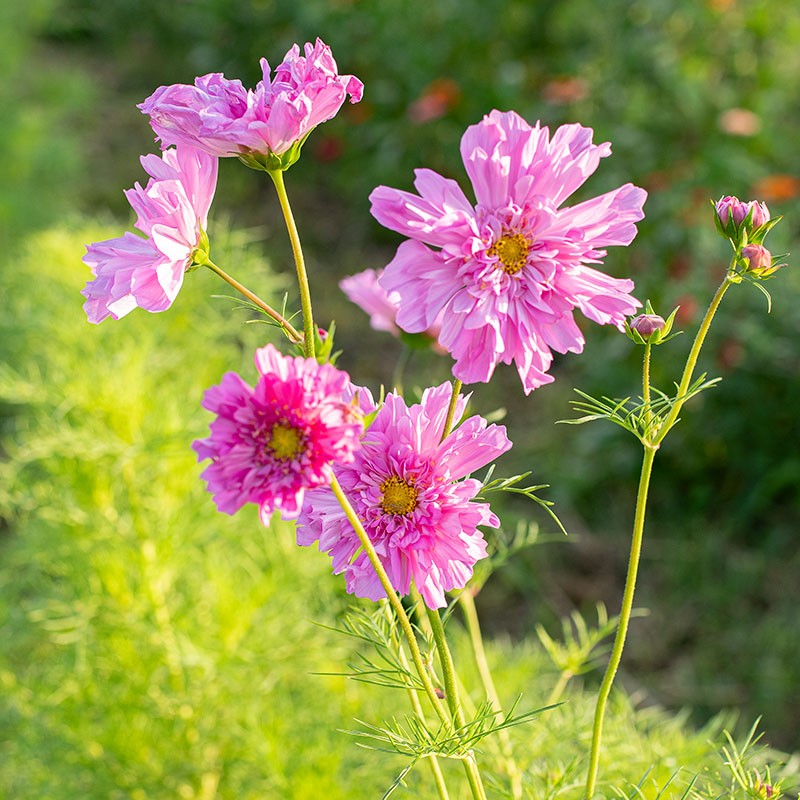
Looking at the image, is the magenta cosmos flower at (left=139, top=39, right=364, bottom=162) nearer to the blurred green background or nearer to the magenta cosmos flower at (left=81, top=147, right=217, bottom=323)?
the magenta cosmos flower at (left=81, top=147, right=217, bottom=323)

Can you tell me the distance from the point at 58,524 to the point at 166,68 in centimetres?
265

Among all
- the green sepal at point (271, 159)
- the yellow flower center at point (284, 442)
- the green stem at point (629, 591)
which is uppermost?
the green sepal at point (271, 159)

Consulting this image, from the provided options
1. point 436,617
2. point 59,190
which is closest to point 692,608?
point 436,617

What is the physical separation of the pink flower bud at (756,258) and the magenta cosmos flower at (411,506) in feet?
0.48

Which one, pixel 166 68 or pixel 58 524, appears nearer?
pixel 58 524

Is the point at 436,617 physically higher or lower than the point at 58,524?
higher

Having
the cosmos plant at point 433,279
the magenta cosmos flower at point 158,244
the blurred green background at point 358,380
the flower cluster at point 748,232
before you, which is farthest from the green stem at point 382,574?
the blurred green background at point 358,380

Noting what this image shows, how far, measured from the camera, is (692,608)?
1662 mm

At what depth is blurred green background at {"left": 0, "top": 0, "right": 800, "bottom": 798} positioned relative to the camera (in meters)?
1.04

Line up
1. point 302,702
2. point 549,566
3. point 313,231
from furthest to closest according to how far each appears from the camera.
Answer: point 313,231 → point 549,566 → point 302,702

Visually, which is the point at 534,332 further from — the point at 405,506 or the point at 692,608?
the point at 692,608

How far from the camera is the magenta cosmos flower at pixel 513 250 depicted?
428mm

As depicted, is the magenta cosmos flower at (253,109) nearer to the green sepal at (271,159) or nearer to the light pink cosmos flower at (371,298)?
the green sepal at (271,159)

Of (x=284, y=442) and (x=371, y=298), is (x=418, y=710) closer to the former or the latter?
(x=284, y=442)
